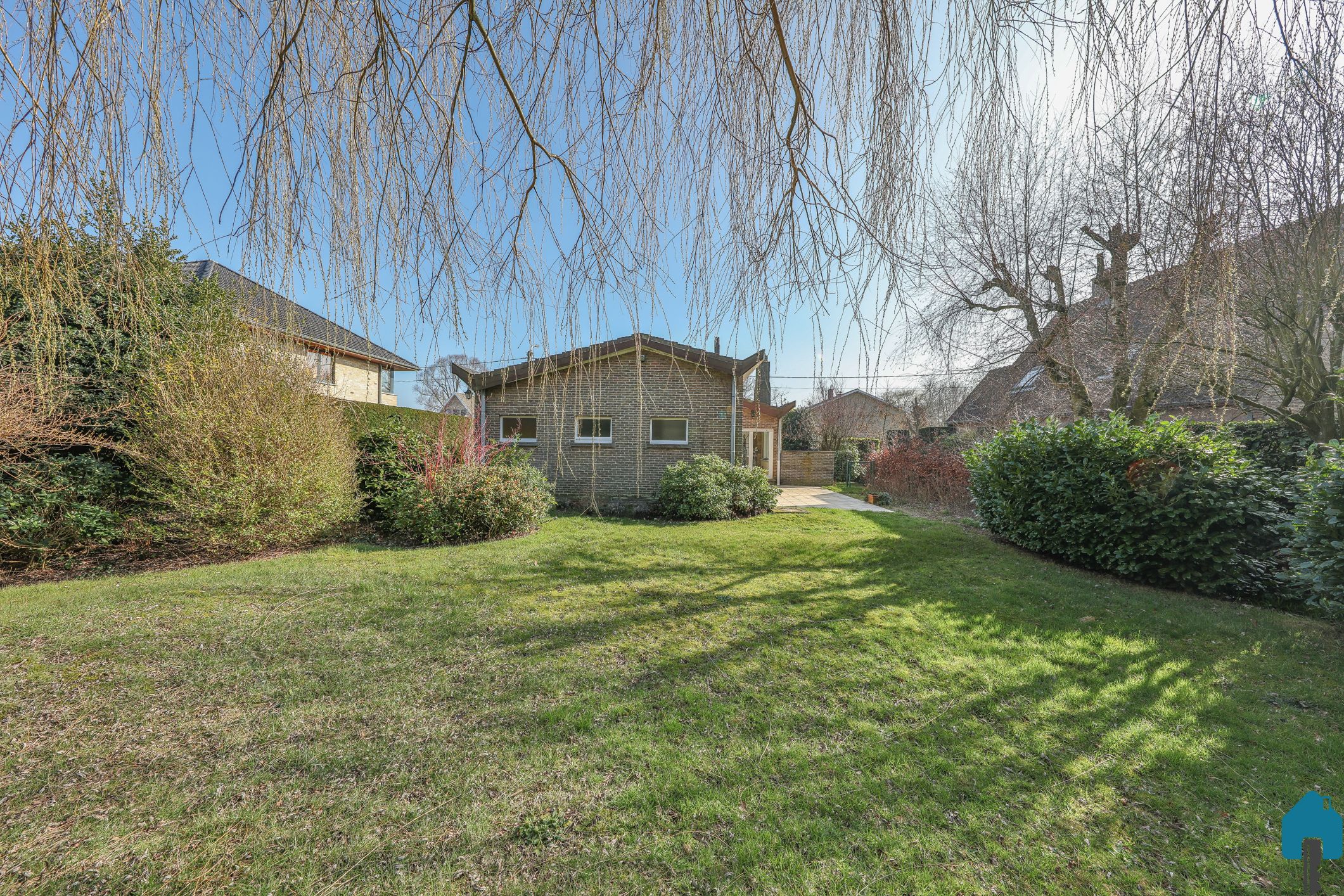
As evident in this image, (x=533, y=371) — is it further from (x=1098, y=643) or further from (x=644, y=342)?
(x=1098, y=643)

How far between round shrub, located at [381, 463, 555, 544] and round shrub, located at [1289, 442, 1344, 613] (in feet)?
30.6

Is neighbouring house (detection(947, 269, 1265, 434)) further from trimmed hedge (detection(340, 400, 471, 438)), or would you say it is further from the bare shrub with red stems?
trimmed hedge (detection(340, 400, 471, 438))

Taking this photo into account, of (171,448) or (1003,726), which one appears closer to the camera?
(1003,726)

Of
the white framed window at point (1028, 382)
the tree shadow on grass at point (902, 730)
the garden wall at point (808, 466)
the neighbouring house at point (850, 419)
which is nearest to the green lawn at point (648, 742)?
the tree shadow on grass at point (902, 730)

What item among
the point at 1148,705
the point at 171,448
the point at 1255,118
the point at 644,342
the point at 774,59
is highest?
the point at 774,59

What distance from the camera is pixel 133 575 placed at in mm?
5605

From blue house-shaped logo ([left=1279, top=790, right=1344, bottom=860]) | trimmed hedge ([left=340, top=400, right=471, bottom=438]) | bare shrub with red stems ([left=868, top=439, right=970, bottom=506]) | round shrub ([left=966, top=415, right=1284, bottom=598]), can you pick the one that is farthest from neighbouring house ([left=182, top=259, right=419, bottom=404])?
bare shrub with red stems ([left=868, top=439, right=970, bottom=506])

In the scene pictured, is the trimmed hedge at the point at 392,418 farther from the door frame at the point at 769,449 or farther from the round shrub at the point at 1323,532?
the round shrub at the point at 1323,532

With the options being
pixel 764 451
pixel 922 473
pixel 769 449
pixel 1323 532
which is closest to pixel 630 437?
pixel 769 449

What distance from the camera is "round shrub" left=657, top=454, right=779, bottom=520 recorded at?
399 inches

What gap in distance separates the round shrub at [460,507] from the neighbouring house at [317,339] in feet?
5.51

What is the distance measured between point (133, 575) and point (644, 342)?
766 centimetres

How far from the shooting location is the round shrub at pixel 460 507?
25.2 feet

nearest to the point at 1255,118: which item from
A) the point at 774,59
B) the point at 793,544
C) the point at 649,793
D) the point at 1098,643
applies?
the point at 774,59
